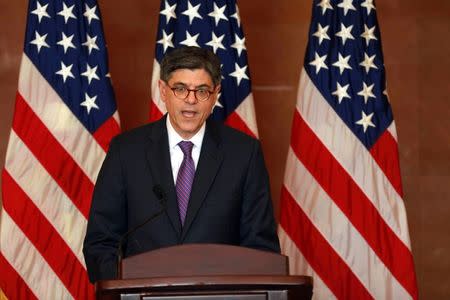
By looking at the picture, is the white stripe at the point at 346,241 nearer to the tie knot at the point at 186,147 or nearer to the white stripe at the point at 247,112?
the white stripe at the point at 247,112

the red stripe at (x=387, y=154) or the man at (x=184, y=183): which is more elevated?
the red stripe at (x=387, y=154)

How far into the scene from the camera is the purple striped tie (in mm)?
3314

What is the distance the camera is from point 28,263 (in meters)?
4.41

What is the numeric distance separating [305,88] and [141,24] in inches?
54.0

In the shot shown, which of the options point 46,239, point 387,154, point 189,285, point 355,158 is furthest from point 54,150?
point 189,285

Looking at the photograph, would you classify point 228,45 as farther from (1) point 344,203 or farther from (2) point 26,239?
(2) point 26,239

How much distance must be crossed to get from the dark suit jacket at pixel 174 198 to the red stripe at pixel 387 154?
50.2 inches

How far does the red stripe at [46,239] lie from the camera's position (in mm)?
4395

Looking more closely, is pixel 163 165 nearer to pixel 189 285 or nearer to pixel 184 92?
pixel 184 92

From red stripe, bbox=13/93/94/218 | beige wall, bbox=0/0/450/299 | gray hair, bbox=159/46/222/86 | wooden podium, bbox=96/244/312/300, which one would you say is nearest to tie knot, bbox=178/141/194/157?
gray hair, bbox=159/46/222/86

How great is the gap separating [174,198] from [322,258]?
147 cm

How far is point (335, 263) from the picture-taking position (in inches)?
177

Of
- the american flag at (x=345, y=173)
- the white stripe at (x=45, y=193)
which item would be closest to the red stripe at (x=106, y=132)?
the white stripe at (x=45, y=193)

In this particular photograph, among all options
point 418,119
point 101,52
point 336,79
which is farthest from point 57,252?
point 418,119
